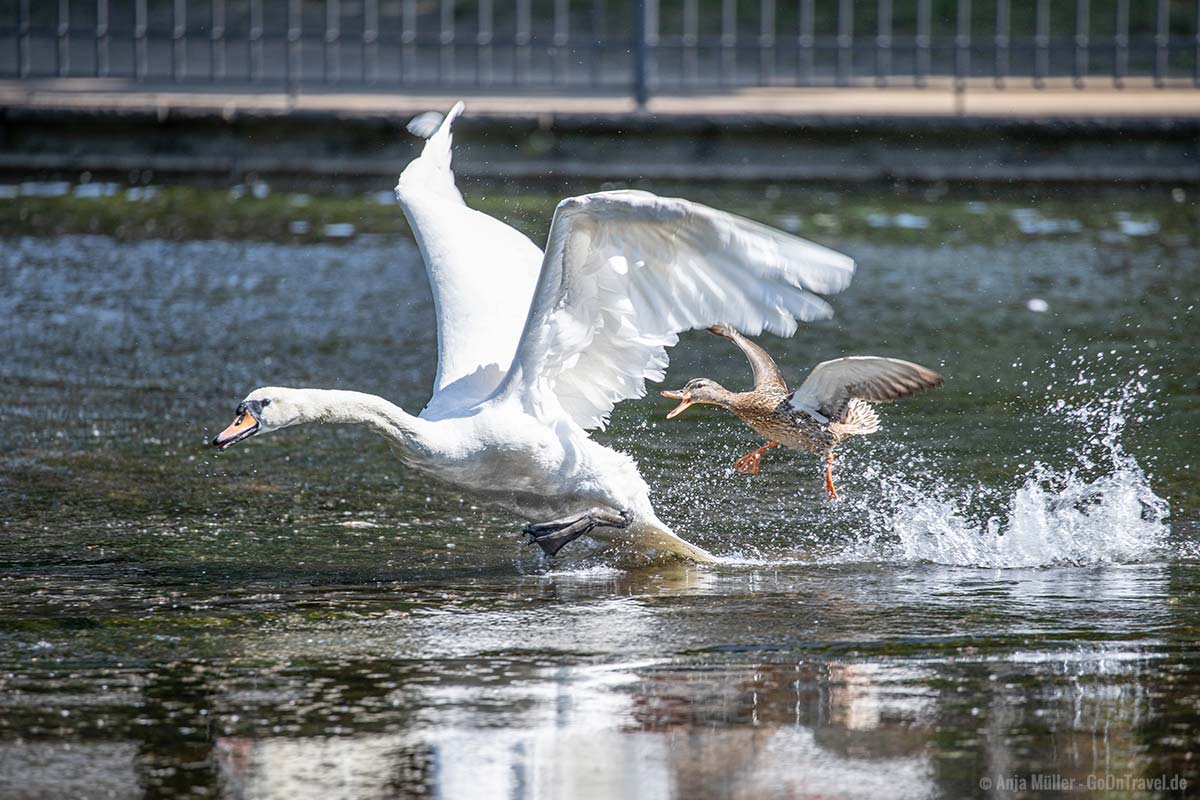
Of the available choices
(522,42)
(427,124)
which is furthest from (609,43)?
(427,124)

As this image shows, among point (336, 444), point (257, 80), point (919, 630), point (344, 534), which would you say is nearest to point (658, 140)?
point (257, 80)

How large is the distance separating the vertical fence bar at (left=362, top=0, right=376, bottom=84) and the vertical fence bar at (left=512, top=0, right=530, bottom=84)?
4.65 ft

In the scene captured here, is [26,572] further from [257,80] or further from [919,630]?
[257,80]

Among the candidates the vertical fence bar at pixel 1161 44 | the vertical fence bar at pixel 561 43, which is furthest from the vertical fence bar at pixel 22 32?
the vertical fence bar at pixel 1161 44

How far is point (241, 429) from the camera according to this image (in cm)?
600

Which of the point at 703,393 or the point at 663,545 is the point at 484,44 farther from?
the point at 663,545

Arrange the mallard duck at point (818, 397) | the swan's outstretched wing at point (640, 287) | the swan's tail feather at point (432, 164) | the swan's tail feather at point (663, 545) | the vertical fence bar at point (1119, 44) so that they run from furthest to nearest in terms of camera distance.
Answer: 1. the vertical fence bar at point (1119, 44)
2. the swan's tail feather at point (432, 164)
3. the swan's tail feather at point (663, 545)
4. the mallard duck at point (818, 397)
5. the swan's outstretched wing at point (640, 287)

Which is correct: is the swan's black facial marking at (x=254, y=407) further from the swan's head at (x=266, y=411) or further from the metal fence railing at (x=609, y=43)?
the metal fence railing at (x=609, y=43)

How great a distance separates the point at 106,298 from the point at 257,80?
20.8ft

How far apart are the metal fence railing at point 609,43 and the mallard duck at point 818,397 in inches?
397

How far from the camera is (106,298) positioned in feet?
38.8

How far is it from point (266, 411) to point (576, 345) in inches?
46.9

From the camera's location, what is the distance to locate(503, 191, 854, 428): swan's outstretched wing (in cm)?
578

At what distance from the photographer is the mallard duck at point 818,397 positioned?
6148 millimetres
